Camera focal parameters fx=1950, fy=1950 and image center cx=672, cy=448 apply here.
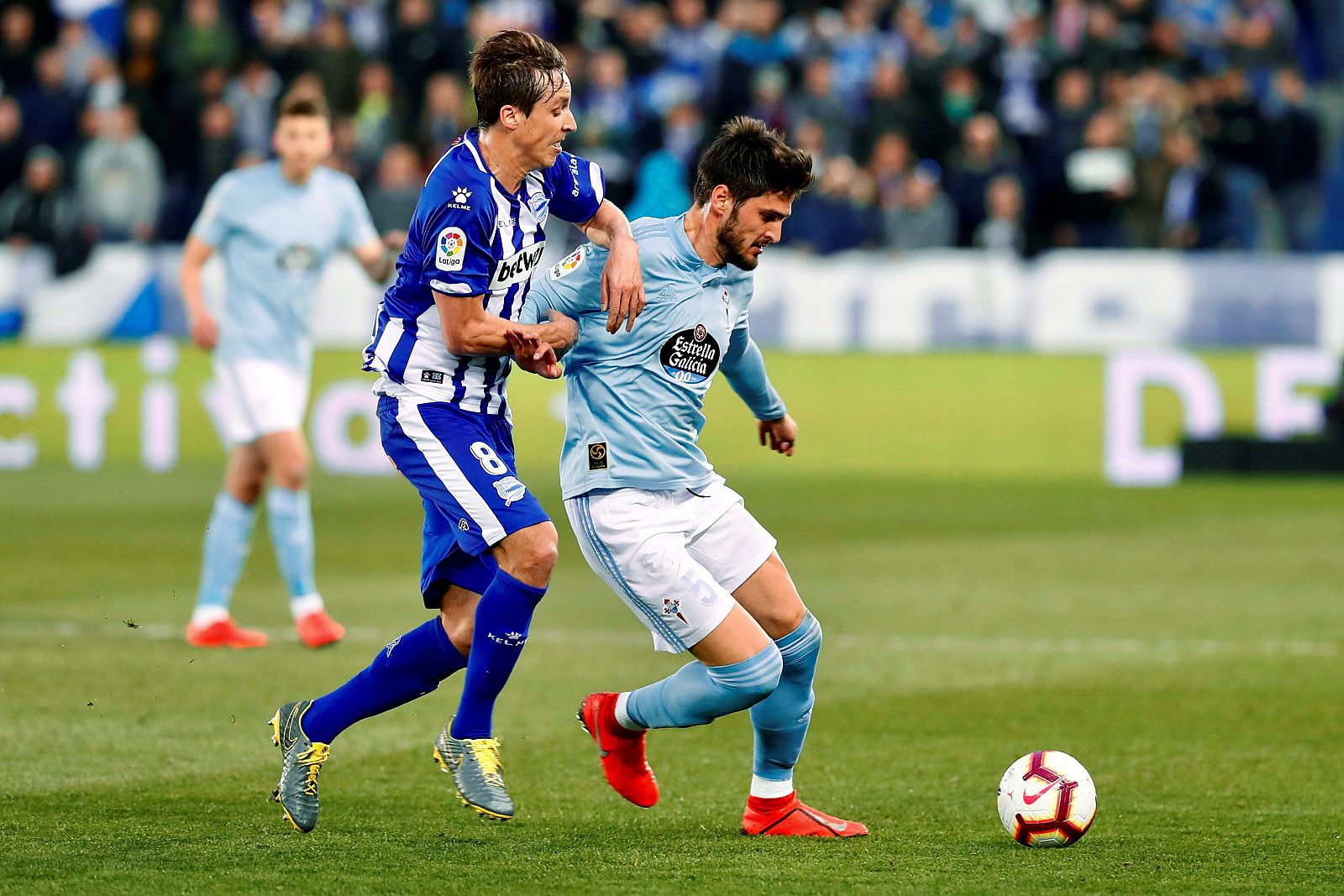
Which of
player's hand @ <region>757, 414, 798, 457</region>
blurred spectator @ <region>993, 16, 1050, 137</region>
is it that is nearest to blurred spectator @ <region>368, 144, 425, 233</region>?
blurred spectator @ <region>993, 16, 1050, 137</region>

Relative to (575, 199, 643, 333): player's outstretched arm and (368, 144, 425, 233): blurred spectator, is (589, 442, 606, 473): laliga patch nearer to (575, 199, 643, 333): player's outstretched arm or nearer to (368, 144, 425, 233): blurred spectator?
(575, 199, 643, 333): player's outstretched arm

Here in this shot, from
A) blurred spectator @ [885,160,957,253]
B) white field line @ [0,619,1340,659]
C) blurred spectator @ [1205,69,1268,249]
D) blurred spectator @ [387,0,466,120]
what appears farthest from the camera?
blurred spectator @ [387,0,466,120]

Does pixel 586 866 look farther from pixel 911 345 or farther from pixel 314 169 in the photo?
pixel 911 345

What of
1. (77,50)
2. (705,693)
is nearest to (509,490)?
(705,693)

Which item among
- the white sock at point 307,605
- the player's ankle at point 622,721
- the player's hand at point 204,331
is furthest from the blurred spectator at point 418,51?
the player's ankle at point 622,721

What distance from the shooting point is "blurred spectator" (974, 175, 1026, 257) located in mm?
15961

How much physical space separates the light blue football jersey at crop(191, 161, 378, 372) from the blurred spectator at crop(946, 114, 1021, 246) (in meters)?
8.68

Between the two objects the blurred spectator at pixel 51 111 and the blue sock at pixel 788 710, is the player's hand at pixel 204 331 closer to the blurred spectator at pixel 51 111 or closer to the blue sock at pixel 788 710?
the blue sock at pixel 788 710

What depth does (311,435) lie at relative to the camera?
1588cm

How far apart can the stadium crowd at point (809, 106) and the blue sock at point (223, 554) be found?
8292mm

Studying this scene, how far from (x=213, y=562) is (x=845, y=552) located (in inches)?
172

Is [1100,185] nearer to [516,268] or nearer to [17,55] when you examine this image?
[17,55]

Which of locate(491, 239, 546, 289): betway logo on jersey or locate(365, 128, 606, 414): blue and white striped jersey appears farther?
locate(491, 239, 546, 289): betway logo on jersey

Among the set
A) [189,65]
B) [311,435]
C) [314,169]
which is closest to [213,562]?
[314,169]
